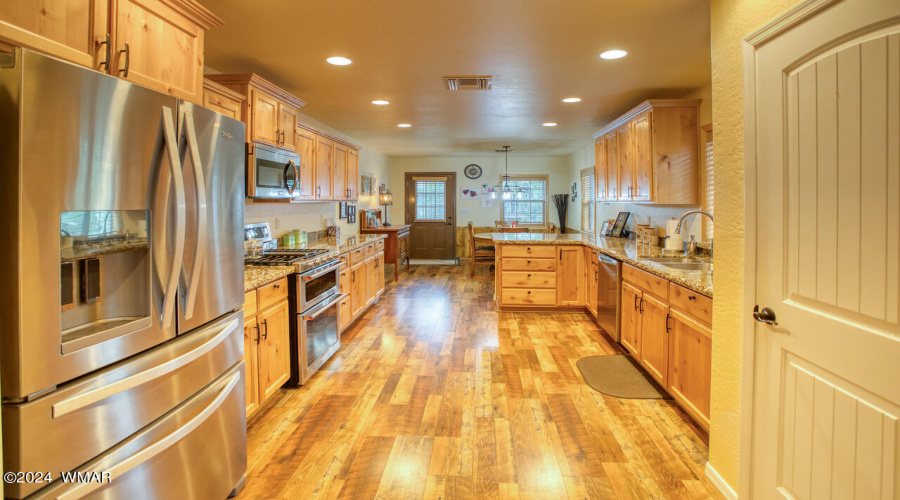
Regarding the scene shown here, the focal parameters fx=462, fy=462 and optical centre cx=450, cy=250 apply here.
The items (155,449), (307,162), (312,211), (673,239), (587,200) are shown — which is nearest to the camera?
(155,449)

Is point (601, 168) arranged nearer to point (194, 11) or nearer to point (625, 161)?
point (625, 161)

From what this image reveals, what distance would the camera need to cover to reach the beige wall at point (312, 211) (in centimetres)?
411

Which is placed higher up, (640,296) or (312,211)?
(312,211)

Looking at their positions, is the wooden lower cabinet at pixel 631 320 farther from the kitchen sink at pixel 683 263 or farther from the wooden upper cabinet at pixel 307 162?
the wooden upper cabinet at pixel 307 162

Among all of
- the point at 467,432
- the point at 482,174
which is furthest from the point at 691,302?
the point at 482,174

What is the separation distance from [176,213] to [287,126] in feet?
8.34

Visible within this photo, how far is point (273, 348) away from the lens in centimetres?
284

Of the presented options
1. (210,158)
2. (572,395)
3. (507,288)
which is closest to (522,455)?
(572,395)

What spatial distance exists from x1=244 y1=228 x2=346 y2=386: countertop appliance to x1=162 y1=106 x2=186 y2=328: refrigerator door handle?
1.49 metres

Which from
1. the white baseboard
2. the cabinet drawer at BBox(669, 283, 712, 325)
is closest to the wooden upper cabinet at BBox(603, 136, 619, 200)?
the cabinet drawer at BBox(669, 283, 712, 325)

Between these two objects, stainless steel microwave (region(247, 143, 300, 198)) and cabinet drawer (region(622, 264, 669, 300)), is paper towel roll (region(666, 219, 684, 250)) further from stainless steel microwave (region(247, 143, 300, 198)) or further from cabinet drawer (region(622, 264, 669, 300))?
stainless steel microwave (region(247, 143, 300, 198))

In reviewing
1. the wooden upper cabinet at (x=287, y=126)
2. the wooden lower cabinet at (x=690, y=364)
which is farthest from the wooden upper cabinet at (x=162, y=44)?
the wooden lower cabinet at (x=690, y=364)

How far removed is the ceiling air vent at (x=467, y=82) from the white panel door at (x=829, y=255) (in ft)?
7.65

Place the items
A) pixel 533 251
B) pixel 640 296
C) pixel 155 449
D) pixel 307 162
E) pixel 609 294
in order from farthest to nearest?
pixel 533 251 < pixel 307 162 < pixel 609 294 < pixel 640 296 < pixel 155 449
